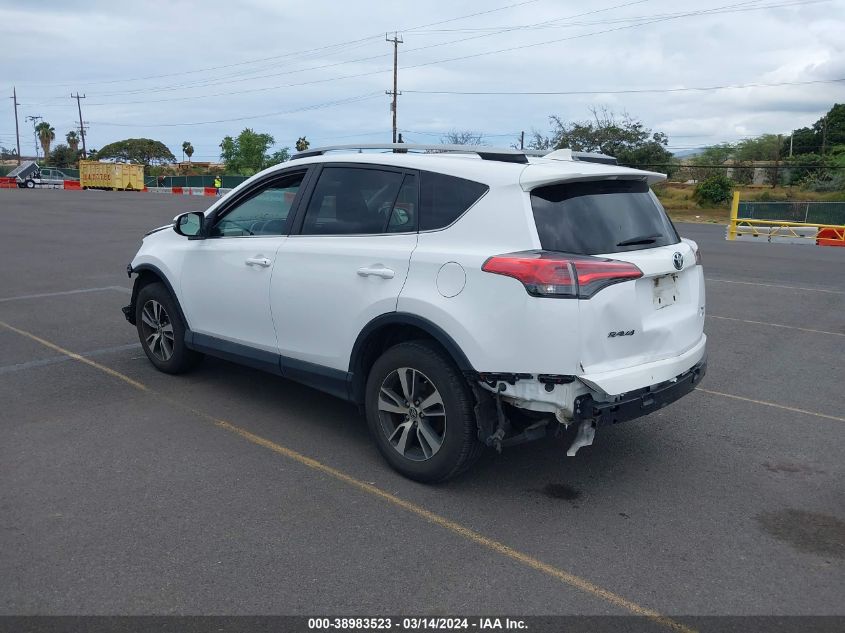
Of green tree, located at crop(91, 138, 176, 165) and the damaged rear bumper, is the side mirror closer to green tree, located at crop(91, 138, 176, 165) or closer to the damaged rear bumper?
the damaged rear bumper

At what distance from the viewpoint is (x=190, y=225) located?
5.86m

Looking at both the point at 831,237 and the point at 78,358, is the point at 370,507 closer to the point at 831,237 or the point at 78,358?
the point at 78,358

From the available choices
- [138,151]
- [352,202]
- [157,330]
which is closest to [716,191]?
[157,330]

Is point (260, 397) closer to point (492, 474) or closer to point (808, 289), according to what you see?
point (492, 474)

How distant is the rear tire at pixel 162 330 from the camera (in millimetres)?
6129

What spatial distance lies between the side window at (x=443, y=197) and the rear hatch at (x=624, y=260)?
1.23 feet

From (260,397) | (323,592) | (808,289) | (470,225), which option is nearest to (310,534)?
(323,592)

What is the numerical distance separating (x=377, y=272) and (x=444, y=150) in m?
0.99

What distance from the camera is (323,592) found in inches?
128

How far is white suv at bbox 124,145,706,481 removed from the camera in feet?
12.5

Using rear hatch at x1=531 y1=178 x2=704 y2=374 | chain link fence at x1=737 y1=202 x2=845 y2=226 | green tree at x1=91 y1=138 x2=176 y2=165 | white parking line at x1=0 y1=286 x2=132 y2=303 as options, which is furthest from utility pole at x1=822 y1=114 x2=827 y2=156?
green tree at x1=91 y1=138 x2=176 y2=165

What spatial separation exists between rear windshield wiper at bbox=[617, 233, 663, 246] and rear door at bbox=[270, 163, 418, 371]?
118 centimetres

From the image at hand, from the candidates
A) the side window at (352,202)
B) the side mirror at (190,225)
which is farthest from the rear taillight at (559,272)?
the side mirror at (190,225)

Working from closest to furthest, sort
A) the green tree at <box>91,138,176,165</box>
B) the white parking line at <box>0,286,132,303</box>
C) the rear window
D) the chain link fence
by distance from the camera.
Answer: the rear window
the white parking line at <box>0,286,132,303</box>
the chain link fence
the green tree at <box>91,138,176,165</box>
